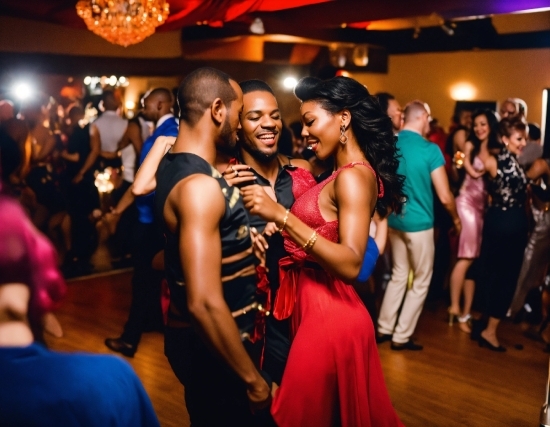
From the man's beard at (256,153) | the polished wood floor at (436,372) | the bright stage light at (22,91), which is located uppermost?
the bright stage light at (22,91)

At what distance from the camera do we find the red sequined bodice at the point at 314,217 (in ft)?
6.66

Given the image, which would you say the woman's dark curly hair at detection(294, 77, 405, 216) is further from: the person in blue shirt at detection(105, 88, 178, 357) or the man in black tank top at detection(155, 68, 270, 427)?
the person in blue shirt at detection(105, 88, 178, 357)

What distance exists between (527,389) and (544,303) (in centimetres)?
100

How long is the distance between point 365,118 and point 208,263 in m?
0.87

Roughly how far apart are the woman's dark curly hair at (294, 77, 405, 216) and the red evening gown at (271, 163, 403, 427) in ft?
0.68

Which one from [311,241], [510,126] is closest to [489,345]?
[510,126]

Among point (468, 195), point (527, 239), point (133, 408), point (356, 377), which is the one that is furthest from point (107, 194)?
point (133, 408)

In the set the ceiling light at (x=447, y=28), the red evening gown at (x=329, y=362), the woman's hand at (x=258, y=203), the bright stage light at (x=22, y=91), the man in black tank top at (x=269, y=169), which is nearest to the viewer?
the woman's hand at (x=258, y=203)

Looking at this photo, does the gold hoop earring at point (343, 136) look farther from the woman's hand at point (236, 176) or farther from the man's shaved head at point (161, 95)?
the man's shaved head at point (161, 95)

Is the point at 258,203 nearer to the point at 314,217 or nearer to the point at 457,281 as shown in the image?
the point at 314,217

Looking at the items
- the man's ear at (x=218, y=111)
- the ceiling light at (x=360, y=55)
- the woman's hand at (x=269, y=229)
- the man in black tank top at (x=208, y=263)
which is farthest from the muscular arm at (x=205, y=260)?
the ceiling light at (x=360, y=55)

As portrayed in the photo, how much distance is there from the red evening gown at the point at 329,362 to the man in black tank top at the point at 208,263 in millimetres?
292

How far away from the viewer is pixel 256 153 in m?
2.46

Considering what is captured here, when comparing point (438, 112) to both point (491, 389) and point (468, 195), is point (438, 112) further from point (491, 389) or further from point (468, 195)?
point (491, 389)
